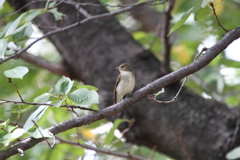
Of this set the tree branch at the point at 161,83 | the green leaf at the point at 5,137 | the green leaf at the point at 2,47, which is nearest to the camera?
the green leaf at the point at 5,137

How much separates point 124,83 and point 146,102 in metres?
0.39

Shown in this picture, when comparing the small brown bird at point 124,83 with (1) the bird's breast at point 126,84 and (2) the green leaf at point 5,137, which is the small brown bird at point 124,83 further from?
(2) the green leaf at point 5,137

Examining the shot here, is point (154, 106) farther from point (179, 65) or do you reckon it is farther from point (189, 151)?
point (179, 65)

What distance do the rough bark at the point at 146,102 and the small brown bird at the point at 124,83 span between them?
0.19 m

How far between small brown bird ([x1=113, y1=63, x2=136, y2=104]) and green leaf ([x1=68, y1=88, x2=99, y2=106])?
1660 millimetres

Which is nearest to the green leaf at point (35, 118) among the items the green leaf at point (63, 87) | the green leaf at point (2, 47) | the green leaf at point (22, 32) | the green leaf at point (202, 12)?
the green leaf at point (63, 87)

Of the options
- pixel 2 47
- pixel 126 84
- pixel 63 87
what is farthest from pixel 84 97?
pixel 126 84

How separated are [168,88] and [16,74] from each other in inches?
93.6

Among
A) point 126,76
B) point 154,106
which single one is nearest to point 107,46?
point 126,76

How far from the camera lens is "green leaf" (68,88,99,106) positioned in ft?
A: 6.62

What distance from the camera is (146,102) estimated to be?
3986 millimetres

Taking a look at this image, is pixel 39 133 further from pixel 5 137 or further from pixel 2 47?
pixel 2 47

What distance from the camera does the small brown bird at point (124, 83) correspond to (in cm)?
378

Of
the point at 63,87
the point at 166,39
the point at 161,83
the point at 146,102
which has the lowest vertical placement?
the point at 146,102
